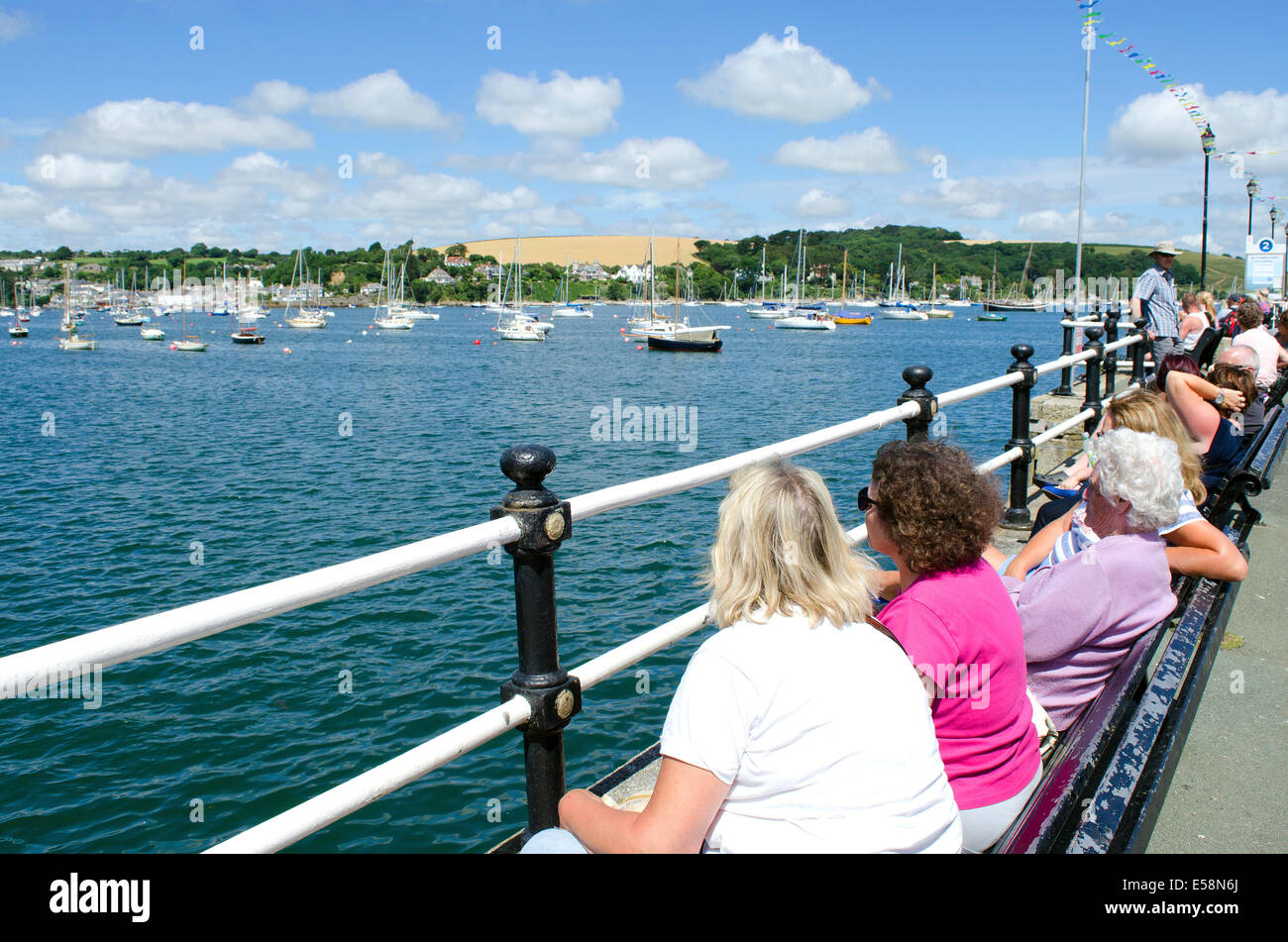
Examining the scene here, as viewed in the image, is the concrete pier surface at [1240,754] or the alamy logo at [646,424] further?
the alamy logo at [646,424]

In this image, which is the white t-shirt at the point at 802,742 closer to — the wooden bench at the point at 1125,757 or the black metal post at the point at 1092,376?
the wooden bench at the point at 1125,757

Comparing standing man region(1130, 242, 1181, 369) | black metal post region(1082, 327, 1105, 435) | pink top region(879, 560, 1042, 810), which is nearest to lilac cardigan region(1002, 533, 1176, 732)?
pink top region(879, 560, 1042, 810)

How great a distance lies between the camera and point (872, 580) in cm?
235

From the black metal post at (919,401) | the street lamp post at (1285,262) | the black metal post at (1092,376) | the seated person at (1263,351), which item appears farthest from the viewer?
the street lamp post at (1285,262)

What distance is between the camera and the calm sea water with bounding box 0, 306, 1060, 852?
7.87 m

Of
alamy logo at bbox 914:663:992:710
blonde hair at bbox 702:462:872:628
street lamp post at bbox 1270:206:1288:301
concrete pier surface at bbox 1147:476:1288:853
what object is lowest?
concrete pier surface at bbox 1147:476:1288:853

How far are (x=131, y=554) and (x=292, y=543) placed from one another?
2623 millimetres

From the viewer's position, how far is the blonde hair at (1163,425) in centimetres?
369

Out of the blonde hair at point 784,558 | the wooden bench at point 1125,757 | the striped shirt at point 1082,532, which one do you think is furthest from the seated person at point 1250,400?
the blonde hair at point 784,558

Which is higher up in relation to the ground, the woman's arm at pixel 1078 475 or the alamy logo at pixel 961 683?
the woman's arm at pixel 1078 475

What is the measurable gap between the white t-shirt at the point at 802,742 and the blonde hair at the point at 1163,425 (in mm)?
2390

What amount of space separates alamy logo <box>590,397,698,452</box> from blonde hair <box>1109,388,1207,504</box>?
22.6m

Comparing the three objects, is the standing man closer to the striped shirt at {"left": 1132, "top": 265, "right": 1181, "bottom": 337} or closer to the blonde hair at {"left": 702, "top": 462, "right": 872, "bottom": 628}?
the striped shirt at {"left": 1132, "top": 265, "right": 1181, "bottom": 337}
